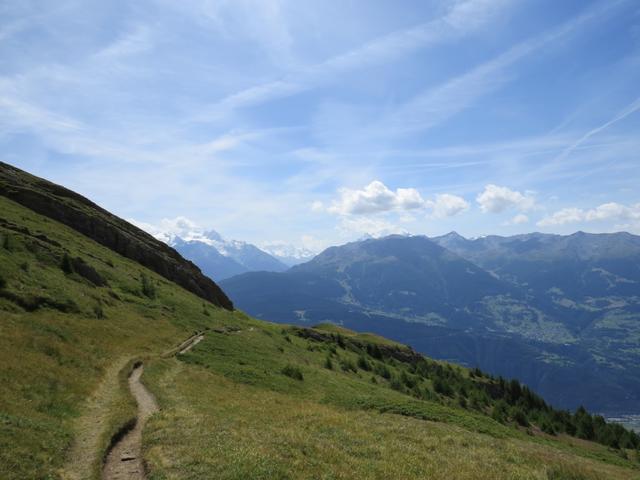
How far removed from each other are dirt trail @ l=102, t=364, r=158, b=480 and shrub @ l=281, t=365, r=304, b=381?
69.6 ft

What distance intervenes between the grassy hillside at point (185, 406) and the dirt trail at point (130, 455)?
20.6 inches

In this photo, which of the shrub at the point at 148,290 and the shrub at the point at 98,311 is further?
the shrub at the point at 148,290

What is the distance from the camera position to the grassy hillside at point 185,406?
62.6ft

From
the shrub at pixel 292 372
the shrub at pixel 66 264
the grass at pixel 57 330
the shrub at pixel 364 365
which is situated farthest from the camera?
the shrub at pixel 364 365

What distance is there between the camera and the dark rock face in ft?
283

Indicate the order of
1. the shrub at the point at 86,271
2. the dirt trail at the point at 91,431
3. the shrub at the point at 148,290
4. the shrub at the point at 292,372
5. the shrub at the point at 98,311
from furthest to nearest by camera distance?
the shrub at the point at 148,290, the shrub at the point at 86,271, the shrub at the point at 292,372, the shrub at the point at 98,311, the dirt trail at the point at 91,431

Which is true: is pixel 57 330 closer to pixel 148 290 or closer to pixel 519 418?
pixel 148 290

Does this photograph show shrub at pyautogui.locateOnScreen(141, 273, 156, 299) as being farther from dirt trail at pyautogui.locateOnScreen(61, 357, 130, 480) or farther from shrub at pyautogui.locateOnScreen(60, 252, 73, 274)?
dirt trail at pyautogui.locateOnScreen(61, 357, 130, 480)

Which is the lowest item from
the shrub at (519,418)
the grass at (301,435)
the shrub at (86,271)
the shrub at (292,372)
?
A: the shrub at (519,418)

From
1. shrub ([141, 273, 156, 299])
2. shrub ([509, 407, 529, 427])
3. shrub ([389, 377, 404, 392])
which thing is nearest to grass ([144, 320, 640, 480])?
shrub ([141, 273, 156, 299])

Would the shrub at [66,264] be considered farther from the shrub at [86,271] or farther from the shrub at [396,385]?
the shrub at [396,385]

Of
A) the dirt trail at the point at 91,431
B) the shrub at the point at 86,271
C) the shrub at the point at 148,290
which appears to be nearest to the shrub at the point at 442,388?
the shrub at the point at 148,290

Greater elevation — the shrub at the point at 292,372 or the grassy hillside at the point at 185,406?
the grassy hillside at the point at 185,406

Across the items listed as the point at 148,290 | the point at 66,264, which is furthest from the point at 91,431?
the point at 148,290
